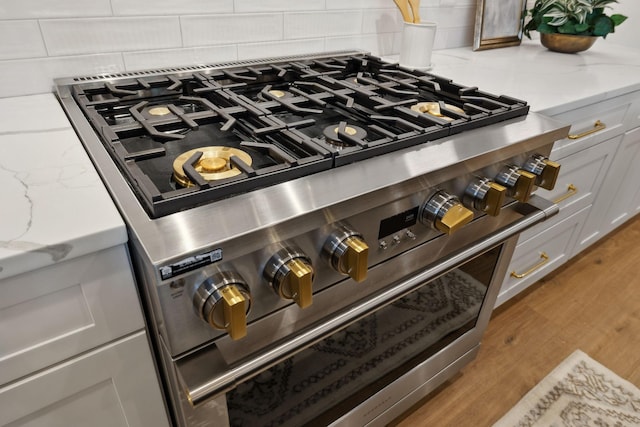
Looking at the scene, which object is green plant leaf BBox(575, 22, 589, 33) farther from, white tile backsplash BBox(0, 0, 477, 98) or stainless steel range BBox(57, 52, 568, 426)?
stainless steel range BBox(57, 52, 568, 426)

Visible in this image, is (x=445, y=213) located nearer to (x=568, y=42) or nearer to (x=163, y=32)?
(x=163, y=32)

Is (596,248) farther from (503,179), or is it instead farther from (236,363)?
(236,363)

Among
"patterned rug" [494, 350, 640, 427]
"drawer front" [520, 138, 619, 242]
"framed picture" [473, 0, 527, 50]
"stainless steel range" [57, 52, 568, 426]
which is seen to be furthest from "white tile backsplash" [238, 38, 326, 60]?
"patterned rug" [494, 350, 640, 427]

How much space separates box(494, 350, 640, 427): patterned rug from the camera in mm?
1265

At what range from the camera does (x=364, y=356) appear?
2.93 ft

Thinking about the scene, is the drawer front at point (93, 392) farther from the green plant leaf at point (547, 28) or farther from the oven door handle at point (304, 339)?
the green plant leaf at point (547, 28)

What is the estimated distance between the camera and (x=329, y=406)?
0.88 meters

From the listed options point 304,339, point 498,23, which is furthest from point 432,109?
point 498,23

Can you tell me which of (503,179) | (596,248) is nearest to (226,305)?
(503,179)

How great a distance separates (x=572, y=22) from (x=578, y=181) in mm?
691

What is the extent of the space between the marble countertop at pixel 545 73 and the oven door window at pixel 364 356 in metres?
0.47

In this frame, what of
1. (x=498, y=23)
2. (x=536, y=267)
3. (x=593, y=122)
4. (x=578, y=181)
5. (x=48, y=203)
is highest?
(x=498, y=23)

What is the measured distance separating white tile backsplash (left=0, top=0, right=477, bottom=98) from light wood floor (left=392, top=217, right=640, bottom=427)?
116 cm

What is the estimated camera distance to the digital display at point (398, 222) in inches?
27.1
